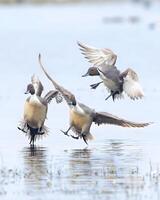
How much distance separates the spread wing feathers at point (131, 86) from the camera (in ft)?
55.1

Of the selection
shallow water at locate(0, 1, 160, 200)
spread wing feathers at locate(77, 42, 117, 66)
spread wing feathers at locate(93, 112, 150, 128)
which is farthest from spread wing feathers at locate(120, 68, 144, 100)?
spread wing feathers at locate(77, 42, 117, 66)

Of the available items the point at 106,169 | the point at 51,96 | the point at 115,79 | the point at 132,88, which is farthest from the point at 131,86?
the point at 106,169

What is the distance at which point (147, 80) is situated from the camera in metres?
28.7

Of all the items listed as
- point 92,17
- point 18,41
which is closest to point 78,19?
point 92,17

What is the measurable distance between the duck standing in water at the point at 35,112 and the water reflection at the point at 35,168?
294mm

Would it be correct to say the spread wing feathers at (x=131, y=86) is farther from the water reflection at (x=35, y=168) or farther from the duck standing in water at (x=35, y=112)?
the water reflection at (x=35, y=168)

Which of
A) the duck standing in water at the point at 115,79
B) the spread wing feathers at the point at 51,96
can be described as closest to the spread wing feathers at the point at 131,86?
the duck standing in water at the point at 115,79

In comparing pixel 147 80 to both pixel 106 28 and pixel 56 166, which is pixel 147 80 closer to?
pixel 56 166

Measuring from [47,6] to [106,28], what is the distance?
33866mm

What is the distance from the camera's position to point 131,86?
17.0 metres

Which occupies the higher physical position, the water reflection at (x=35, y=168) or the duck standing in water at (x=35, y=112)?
the duck standing in water at (x=35, y=112)

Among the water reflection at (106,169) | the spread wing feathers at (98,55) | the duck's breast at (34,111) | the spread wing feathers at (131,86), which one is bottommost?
the water reflection at (106,169)

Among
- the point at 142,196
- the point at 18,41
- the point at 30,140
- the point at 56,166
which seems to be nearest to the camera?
the point at 142,196

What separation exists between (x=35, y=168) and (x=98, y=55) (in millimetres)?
4175
